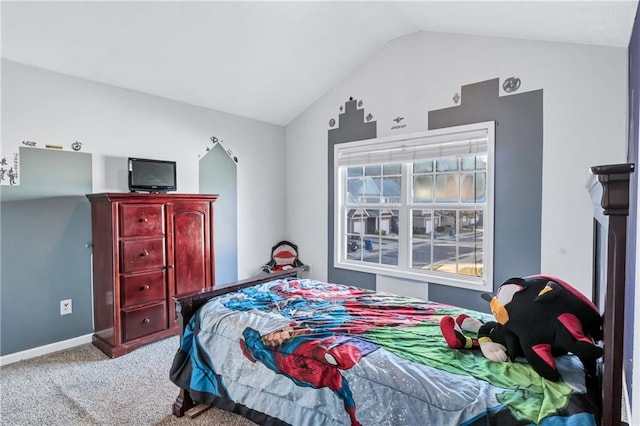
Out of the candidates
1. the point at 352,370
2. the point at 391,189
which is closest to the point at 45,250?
the point at 352,370

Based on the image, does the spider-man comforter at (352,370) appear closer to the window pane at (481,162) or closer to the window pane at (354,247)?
the window pane at (481,162)

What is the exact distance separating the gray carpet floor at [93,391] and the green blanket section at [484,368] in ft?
3.32

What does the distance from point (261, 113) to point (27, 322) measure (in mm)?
3066

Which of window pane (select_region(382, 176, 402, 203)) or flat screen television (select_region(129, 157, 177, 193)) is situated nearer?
flat screen television (select_region(129, 157, 177, 193))

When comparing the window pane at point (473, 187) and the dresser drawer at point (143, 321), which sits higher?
the window pane at point (473, 187)

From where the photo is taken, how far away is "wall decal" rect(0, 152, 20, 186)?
2.72 meters

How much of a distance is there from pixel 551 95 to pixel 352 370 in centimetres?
266

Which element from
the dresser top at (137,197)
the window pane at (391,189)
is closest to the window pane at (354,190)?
the window pane at (391,189)

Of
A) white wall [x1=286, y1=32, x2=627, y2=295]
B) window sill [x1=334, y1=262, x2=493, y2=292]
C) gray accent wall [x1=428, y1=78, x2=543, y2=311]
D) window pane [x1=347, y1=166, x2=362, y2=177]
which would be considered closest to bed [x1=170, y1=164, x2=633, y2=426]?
white wall [x1=286, y1=32, x2=627, y2=295]

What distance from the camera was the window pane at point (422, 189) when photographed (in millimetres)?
3660

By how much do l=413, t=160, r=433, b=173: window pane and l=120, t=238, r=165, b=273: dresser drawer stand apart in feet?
8.46

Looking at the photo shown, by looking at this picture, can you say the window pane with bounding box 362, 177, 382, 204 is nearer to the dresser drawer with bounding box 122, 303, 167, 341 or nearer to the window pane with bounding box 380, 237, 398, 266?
the window pane with bounding box 380, 237, 398, 266

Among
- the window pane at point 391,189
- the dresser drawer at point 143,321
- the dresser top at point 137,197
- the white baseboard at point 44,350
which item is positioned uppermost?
the window pane at point 391,189

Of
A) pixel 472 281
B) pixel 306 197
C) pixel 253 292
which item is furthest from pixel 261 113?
pixel 472 281
